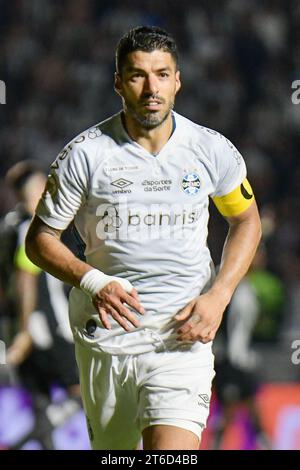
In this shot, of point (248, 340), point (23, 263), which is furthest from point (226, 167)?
point (248, 340)

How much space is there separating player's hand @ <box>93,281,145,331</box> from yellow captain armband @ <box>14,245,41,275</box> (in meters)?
3.29

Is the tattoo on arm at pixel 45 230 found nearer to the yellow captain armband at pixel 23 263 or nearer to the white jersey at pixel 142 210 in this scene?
the white jersey at pixel 142 210

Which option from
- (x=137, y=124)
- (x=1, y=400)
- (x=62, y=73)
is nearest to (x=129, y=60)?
(x=137, y=124)

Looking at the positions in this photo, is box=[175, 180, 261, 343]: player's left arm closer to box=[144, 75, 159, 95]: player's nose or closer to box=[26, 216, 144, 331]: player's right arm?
box=[26, 216, 144, 331]: player's right arm

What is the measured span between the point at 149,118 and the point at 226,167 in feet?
1.30

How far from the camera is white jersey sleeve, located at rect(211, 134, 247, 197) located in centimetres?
467

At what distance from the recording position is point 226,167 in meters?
4.70

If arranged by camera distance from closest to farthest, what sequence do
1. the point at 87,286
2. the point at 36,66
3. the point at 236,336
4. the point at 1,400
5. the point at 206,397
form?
the point at 87,286 < the point at 206,397 < the point at 1,400 < the point at 236,336 < the point at 36,66

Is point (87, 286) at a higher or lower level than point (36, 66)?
lower

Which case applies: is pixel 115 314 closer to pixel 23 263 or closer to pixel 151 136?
pixel 151 136

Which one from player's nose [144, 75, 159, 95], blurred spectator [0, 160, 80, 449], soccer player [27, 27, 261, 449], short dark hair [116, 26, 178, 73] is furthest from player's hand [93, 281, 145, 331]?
blurred spectator [0, 160, 80, 449]

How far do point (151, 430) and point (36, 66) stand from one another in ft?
27.7
